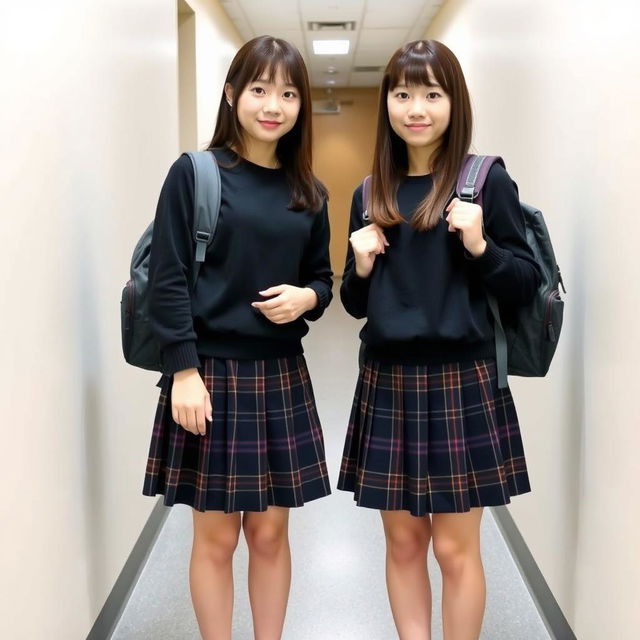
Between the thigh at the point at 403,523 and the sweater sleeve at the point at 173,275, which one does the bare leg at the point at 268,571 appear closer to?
the thigh at the point at 403,523

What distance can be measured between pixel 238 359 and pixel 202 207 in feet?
1.12

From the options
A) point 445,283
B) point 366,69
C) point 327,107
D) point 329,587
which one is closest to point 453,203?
point 445,283

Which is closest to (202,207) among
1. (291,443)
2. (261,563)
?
(291,443)

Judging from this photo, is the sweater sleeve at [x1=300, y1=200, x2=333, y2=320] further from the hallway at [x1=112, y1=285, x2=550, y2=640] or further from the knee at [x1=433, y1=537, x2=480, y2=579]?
the hallway at [x1=112, y1=285, x2=550, y2=640]

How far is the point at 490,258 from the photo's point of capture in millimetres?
1529

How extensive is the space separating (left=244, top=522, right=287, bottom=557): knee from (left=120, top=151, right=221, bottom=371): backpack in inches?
17.7

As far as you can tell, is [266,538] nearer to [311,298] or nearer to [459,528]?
[459,528]

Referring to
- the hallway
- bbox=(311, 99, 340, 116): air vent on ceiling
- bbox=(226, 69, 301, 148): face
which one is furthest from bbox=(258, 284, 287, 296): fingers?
bbox=(311, 99, 340, 116): air vent on ceiling

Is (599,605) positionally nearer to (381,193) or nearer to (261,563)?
(261,563)

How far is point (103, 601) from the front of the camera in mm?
2129

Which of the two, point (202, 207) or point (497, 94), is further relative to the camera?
point (497, 94)

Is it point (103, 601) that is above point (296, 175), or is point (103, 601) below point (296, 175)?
below

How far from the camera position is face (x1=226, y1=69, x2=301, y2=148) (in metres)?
Result: 1.60

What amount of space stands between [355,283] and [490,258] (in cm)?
32
